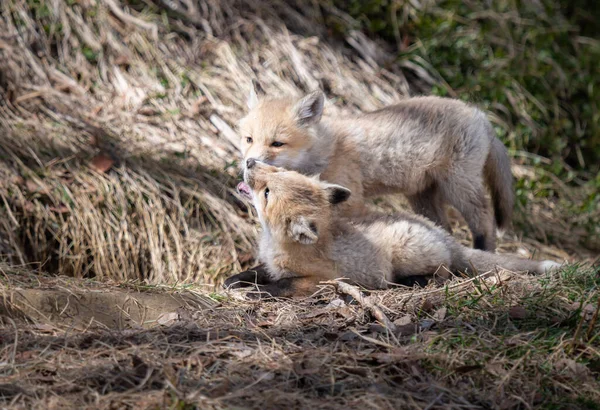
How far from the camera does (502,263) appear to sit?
16.7 ft

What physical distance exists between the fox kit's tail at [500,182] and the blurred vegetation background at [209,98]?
1195 millimetres

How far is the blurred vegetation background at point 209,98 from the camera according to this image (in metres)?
6.15

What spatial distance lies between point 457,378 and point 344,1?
7.15 meters

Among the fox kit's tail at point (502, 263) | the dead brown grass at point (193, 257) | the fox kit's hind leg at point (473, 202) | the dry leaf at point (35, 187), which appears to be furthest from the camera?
the dry leaf at point (35, 187)

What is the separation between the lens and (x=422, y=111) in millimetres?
6105

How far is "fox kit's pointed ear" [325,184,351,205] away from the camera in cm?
483

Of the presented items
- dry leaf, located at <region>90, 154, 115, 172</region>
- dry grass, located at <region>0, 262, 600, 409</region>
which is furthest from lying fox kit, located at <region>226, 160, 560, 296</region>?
dry leaf, located at <region>90, 154, 115, 172</region>

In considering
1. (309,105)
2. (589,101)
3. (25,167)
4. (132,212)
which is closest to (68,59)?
(25,167)

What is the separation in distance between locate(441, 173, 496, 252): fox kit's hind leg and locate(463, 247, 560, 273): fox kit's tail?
0.78 meters

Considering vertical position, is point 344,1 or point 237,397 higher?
point 344,1

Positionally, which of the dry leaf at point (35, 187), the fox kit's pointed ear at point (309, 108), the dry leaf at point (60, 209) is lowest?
the dry leaf at point (60, 209)

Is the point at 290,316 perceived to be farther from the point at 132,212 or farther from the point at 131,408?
the point at 132,212

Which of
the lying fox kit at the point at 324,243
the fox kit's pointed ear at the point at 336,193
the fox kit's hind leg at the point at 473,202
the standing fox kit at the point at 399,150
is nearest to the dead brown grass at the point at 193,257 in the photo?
the lying fox kit at the point at 324,243

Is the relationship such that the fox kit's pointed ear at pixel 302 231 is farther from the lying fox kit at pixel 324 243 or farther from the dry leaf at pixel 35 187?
the dry leaf at pixel 35 187
